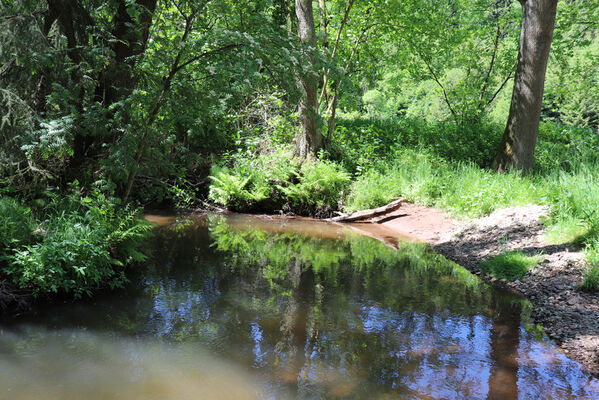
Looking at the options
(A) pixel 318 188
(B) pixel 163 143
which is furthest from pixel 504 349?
(A) pixel 318 188

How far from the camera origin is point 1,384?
10.9 ft

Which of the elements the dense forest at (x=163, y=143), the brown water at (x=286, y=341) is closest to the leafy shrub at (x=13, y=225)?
the dense forest at (x=163, y=143)

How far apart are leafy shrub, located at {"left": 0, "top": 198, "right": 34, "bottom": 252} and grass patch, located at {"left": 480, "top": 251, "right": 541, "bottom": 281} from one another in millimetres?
6034

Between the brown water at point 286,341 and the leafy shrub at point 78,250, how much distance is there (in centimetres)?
28

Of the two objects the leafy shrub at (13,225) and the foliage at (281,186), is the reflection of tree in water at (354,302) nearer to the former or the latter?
the foliage at (281,186)

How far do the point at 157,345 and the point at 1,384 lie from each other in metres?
1.19

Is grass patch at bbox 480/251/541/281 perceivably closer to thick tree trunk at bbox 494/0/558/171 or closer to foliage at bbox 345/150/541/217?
foliage at bbox 345/150/541/217

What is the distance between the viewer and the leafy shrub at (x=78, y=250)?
4.64m

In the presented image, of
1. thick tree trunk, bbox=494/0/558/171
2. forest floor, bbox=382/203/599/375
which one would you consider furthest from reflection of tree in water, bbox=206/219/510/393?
thick tree trunk, bbox=494/0/558/171

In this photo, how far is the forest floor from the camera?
4.53 meters

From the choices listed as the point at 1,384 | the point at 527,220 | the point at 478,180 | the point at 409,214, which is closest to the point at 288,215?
the point at 409,214

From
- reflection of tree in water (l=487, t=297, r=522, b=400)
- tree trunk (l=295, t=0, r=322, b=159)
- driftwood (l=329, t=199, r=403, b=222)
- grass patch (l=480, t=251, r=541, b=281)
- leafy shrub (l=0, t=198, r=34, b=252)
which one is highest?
tree trunk (l=295, t=0, r=322, b=159)

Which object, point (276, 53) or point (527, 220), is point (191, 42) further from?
point (527, 220)

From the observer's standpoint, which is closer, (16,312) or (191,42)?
(16,312)
